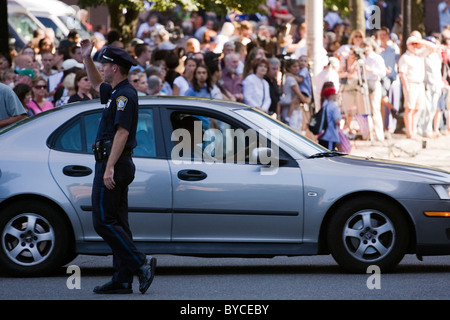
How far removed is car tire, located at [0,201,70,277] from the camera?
8812 millimetres

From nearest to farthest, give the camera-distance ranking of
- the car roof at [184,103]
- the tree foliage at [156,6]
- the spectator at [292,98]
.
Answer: the car roof at [184,103], the spectator at [292,98], the tree foliage at [156,6]

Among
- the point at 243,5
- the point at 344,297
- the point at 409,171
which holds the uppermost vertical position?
the point at 243,5

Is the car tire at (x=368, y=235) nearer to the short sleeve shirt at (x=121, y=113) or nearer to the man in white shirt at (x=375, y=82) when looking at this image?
the short sleeve shirt at (x=121, y=113)

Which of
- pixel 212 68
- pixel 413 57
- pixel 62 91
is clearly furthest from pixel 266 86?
pixel 413 57

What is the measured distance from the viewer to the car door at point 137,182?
8797mm

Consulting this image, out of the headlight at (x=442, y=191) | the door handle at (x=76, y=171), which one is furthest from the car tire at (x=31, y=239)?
the headlight at (x=442, y=191)

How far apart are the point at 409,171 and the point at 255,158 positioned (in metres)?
1.24

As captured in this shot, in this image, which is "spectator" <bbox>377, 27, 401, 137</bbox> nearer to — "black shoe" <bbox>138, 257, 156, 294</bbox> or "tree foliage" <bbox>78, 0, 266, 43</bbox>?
"tree foliage" <bbox>78, 0, 266, 43</bbox>

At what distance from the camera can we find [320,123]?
15133 millimetres

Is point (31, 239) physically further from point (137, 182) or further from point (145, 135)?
point (145, 135)

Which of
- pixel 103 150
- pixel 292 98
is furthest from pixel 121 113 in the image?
pixel 292 98

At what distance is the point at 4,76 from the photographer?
14.3m

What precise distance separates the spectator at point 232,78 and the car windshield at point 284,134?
659 centimetres

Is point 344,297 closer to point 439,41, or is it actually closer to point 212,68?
point 212,68
